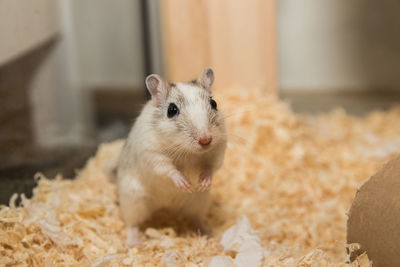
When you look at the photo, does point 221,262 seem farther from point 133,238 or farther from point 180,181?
point 133,238

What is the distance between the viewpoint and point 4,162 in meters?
2.89

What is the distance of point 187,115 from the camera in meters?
2.20

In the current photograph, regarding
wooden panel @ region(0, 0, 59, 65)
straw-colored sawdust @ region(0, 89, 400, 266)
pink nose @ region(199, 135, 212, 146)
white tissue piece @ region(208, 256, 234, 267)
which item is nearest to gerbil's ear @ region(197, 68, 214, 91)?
pink nose @ region(199, 135, 212, 146)

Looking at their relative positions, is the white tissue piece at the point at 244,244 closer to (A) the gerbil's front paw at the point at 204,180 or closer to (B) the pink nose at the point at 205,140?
(A) the gerbil's front paw at the point at 204,180

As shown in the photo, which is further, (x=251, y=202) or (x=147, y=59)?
(x=147, y=59)

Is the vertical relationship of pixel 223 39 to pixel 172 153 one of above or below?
above

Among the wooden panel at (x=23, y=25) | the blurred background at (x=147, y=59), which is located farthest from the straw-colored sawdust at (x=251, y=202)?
the wooden panel at (x=23, y=25)

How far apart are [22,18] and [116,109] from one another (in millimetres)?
2155

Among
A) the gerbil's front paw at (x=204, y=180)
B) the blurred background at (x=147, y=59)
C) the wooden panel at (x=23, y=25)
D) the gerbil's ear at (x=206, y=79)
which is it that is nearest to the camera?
the gerbil's front paw at (x=204, y=180)

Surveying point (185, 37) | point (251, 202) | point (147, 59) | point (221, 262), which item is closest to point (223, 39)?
point (185, 37)

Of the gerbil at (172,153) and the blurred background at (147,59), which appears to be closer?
the gerbil at (172,153)

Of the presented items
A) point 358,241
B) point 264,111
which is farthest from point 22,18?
point 358,241

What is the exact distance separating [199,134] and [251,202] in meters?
1.15

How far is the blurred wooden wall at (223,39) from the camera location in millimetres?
4027
